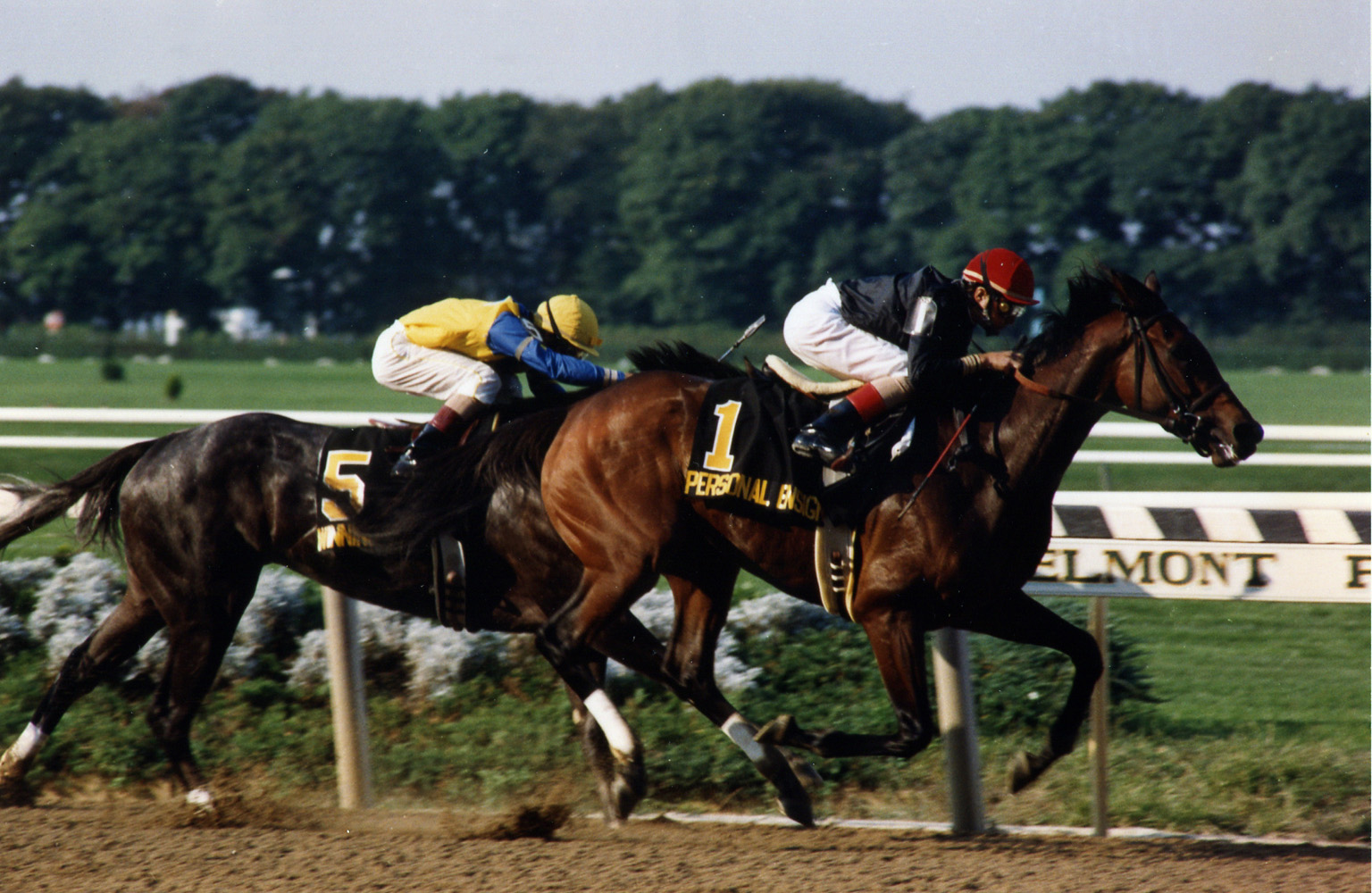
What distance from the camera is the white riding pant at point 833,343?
3.80 metres

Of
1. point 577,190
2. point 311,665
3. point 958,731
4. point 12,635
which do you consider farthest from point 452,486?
point 577,190

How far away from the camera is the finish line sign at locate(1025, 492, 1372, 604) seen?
11.9 ft

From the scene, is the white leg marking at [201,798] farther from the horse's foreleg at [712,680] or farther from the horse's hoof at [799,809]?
the horse's hoof at [799,809]

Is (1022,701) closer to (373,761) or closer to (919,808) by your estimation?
(919,808)

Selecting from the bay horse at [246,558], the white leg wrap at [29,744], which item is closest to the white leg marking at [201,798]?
the bay horse at [246,558]

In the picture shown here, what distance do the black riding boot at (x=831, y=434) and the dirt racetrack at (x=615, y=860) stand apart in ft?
3.29

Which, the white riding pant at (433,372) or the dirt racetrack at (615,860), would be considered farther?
the white riding pant at (433,372)

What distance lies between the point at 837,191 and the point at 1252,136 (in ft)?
36.0

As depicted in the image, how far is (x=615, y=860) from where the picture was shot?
346cm

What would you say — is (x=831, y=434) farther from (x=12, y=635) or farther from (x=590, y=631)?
(x=12, y=635)

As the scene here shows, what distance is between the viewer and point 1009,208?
121ft

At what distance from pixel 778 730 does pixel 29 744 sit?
225cm

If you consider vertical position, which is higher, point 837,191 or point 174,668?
point 837,191

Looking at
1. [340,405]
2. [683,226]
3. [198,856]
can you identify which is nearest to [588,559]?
[198,856]
